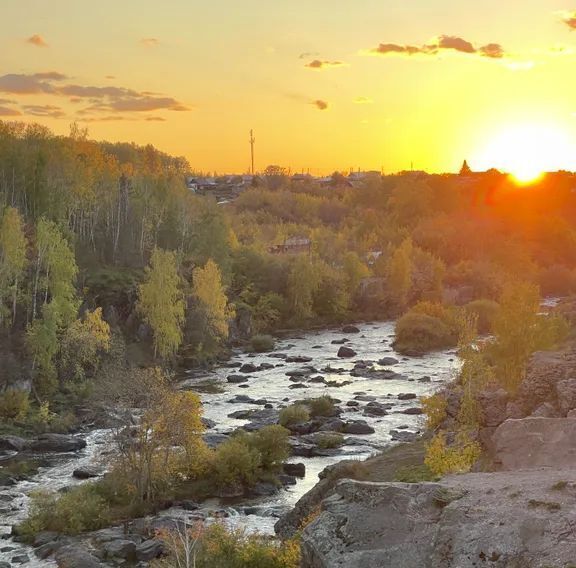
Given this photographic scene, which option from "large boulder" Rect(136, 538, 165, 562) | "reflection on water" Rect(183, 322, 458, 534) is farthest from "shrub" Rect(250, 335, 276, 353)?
"large boulder" Rect(136, 538, 165, 562)

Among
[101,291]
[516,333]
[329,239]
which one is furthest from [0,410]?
[329,239]

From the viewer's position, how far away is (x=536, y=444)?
25.1 m

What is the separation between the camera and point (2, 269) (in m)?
69.8

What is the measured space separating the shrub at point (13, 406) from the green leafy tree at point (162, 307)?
69.2ft

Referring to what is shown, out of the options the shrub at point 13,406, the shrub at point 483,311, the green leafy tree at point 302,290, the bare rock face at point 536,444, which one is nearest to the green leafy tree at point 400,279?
the shrub at point 483,311

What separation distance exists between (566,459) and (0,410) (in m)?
49.5

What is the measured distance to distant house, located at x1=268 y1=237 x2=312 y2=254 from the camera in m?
147

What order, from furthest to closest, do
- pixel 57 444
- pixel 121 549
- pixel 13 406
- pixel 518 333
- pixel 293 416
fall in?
pixel 13 406 < pixel 293 416 < pixel 518 333 < pixel 57 444 < pixel 121 549

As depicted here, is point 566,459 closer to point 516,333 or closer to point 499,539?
point 499,539

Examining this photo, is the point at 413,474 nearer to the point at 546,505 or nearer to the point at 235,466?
the point at 235,466

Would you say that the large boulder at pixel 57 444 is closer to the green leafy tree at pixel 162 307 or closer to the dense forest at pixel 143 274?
the dense forest at pixel 143 274

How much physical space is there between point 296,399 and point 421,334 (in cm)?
3205

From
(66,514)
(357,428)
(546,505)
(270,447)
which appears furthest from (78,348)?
(546,505)

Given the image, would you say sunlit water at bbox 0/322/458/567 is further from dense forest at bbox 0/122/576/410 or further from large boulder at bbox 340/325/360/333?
dense forest at bbox 0/122/576/410
